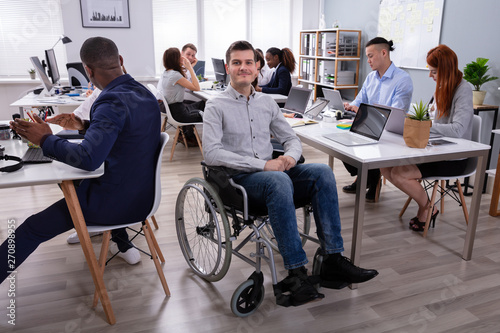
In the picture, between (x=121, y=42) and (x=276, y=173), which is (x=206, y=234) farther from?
(x=121, y=42)

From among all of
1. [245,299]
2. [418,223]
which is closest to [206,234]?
[245,299]

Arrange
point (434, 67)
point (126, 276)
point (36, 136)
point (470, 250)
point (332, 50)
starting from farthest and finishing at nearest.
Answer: point (332, 50), point (434, 67), point (470, 250), point (126, 276), point (36, 136)

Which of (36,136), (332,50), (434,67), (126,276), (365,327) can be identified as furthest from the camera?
(332,50)

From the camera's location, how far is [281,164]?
207cm

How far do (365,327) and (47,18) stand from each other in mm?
6162

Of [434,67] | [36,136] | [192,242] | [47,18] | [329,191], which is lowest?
[192,242]

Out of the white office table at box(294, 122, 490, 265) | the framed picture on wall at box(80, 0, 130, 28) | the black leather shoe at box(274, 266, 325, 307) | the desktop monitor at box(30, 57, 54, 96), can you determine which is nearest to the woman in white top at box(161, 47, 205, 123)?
the desktop monitor at box(30, 57, 54, 96)

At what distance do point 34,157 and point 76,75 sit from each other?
377 cm

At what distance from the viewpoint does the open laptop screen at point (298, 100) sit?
3284mm

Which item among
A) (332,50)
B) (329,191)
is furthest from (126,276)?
(332,50)

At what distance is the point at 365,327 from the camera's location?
186 cm

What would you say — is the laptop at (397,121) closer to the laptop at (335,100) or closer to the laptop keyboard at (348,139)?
the laptop keyboard at (348,139)

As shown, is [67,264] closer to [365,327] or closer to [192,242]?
[192,242]

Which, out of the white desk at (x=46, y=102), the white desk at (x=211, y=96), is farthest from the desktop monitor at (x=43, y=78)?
the white desk at (x=211, y=96)
